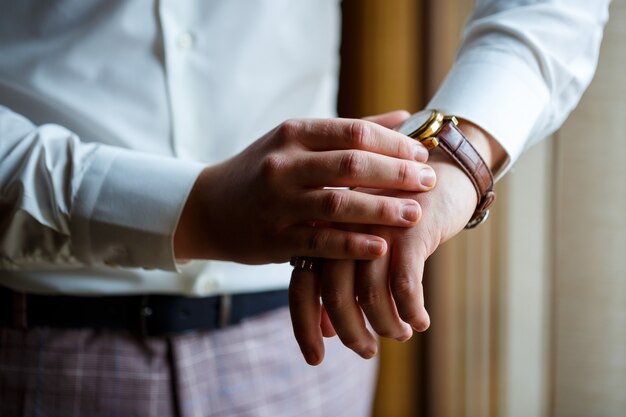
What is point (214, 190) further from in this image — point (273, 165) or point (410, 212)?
point (410, 212)

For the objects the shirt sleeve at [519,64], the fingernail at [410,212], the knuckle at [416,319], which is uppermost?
the shirt sleeve at [519,64]

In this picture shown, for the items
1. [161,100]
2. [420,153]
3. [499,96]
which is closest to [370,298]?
[420,153]

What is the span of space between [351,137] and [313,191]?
0.17 feet

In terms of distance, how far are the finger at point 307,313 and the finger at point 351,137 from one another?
0.35 ft

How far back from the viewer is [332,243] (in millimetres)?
459

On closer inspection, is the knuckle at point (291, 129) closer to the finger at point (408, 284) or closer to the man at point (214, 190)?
the man at point (214, 190)

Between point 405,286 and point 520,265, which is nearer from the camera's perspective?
point 405,286

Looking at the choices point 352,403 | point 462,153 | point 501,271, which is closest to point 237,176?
point 462,153

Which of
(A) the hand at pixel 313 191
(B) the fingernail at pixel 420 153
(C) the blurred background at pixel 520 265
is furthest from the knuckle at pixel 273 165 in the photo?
(C) the blurred background at pixel 520 265

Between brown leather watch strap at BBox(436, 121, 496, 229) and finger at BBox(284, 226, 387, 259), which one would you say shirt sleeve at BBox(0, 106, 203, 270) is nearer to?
finger at BBox(284, 226, 387, 259)

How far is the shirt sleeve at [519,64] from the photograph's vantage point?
54 cm

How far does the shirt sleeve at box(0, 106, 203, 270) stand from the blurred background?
59cm

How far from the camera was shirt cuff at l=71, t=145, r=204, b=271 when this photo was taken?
1.75ft

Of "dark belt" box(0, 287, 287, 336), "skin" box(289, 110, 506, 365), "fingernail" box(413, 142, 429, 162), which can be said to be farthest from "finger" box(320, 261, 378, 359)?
"dark belt" box(0, 287, 287, 336)
